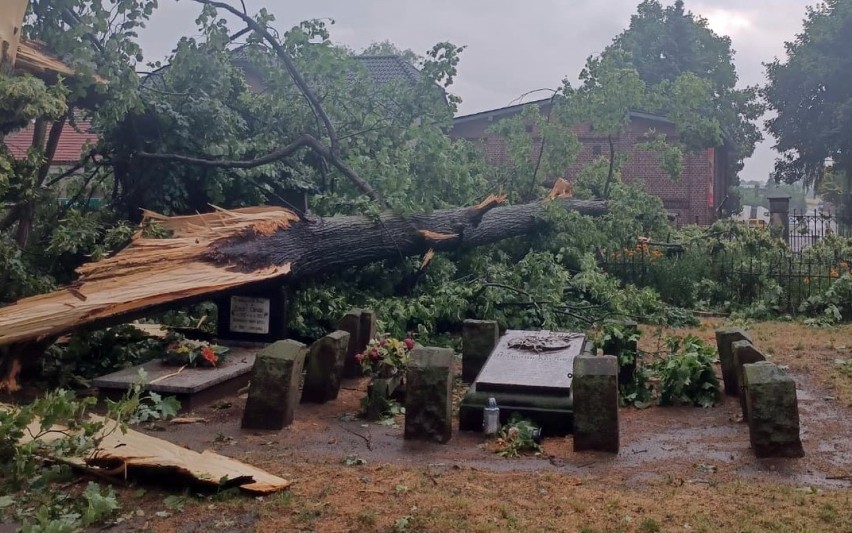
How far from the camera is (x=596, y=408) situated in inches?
203

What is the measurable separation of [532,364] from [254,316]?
112 inches

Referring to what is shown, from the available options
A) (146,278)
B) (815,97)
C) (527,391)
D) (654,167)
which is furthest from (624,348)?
(815,97)

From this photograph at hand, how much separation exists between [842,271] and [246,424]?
1120 centimetres

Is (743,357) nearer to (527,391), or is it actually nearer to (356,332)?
(527,391)

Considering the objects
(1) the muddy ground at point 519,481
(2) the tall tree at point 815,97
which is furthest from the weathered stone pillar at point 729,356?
(2) the tall tree at point 815,97

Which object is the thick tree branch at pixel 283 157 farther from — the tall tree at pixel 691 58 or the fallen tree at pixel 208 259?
the tall tree at pixel 691 58

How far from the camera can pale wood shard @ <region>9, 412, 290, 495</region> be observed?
410cm

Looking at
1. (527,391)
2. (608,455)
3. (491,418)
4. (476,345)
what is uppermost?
(476,345)

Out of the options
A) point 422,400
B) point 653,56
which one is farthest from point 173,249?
point 653,56

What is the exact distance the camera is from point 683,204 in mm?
28516

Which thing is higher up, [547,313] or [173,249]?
[173,249]

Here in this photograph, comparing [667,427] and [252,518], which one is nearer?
[252,518]

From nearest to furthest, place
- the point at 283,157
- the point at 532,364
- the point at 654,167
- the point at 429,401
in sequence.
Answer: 1. the point at 429,401
2. the point at 532,364
3. the point at 283,157
4. the point at 654,167

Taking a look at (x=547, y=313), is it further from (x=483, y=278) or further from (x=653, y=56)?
(x=653, y=56)
